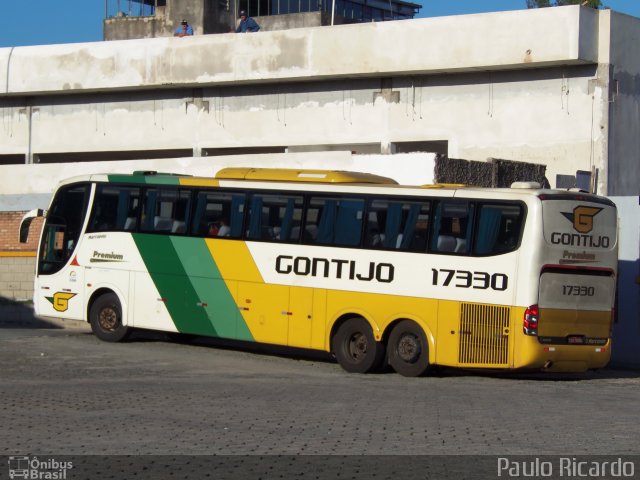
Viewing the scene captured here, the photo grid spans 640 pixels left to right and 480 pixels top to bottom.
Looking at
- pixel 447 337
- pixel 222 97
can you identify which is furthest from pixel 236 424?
pixel 222 97

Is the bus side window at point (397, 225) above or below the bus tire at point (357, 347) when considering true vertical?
above

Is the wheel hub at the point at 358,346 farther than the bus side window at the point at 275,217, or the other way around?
the bus side window at the point at 275,217

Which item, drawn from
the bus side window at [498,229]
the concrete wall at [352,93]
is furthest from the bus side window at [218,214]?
the concrete wall at [352,93]

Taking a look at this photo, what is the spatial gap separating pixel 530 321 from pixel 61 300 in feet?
33.6

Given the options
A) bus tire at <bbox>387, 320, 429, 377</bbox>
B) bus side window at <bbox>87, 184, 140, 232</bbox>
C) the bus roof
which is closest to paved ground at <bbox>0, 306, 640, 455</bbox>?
bus tire at <bbox>387, 320, 429, 377</bbox>

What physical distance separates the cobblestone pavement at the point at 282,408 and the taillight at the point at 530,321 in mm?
884

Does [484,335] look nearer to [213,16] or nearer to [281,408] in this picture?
[281,408]

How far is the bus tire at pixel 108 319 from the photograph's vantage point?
22922mm

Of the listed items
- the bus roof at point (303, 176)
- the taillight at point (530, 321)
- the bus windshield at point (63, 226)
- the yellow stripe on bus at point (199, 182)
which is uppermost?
the bus roof at point (303, 176)

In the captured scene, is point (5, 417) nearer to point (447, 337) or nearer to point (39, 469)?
point (39, 469)

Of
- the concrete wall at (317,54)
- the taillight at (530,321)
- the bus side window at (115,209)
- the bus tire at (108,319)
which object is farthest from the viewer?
the concrete wall at (317,54)

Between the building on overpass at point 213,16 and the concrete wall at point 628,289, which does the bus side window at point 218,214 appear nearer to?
the concrete wall at point 628,289

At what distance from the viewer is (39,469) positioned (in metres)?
9.17

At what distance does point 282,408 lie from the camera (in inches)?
530
